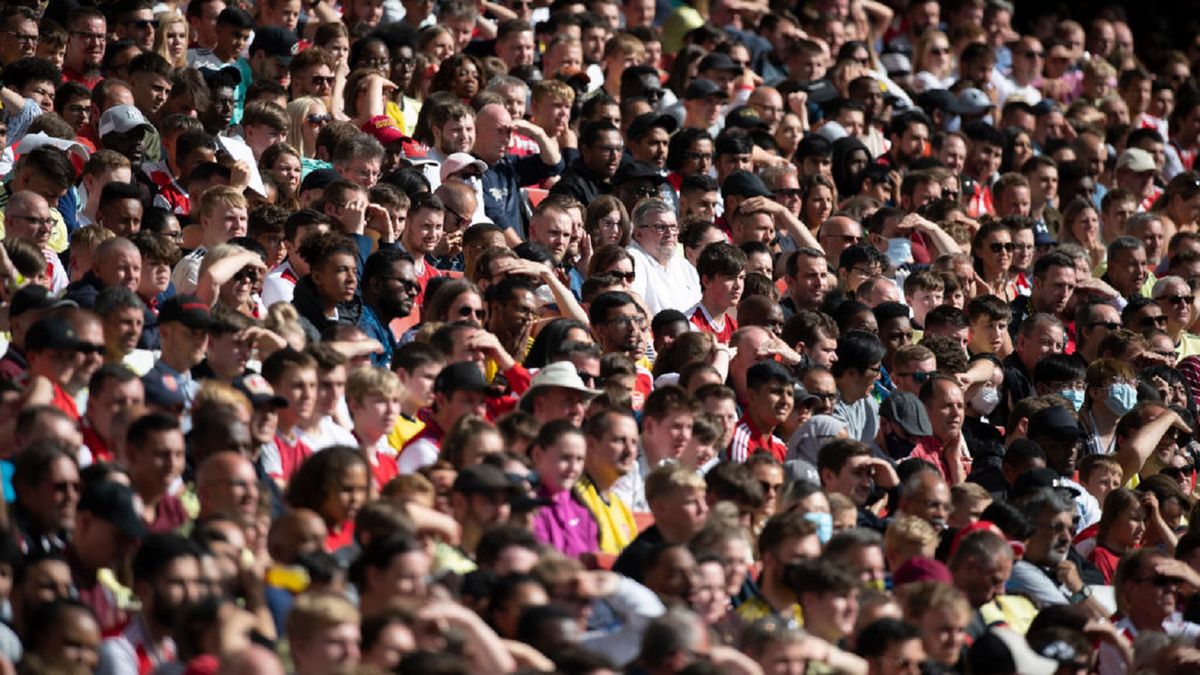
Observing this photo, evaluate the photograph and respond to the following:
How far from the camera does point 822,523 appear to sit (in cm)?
885

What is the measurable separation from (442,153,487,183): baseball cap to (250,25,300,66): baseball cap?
1.67 m

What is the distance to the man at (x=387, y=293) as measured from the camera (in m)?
10.3

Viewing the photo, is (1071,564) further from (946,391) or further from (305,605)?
(305,605)

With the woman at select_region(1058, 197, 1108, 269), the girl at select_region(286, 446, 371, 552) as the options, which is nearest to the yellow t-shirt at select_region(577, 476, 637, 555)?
the girl at select_region(286, 446, 371, 552)

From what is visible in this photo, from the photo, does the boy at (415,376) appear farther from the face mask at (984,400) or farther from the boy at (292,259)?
the face mask at (984,400)

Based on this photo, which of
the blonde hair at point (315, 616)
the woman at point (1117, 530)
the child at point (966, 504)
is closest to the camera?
the blonde hair at point (315, 616)

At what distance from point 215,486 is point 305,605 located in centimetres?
99

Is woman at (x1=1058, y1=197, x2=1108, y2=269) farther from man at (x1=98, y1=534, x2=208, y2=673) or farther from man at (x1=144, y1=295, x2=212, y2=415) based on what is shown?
man at (x1=98, y1=534, x2=208, y2=673)

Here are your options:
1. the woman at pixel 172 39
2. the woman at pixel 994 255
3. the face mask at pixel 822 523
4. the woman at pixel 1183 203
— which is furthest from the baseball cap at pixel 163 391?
the woman at pixel 1183 203

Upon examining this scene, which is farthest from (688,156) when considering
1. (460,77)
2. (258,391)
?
(258,391)

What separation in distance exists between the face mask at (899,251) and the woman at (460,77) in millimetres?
2561

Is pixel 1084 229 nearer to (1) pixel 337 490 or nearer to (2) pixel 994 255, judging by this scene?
(2) pixel 994 255

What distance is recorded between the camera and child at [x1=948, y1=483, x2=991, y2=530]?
32.6 feet

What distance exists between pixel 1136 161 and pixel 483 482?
963 centimetres
